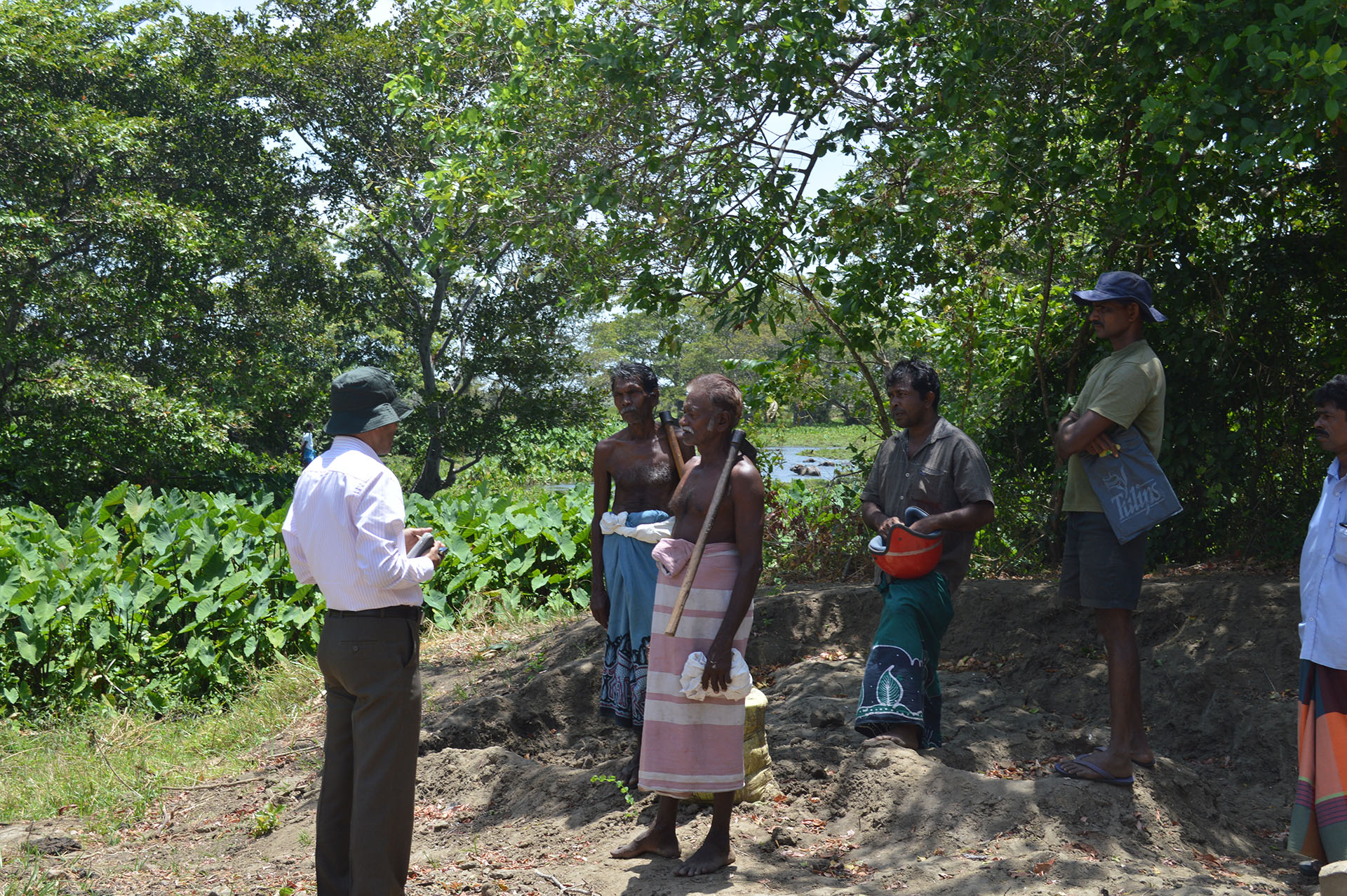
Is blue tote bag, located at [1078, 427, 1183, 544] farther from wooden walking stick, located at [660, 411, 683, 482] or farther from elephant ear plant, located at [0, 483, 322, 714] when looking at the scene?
elephant ear plant, located at [0, 483, 322, 714]

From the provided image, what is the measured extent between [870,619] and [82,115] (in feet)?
Answer: 37.0

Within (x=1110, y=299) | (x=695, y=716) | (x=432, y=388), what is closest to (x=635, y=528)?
(x=695, y=716)

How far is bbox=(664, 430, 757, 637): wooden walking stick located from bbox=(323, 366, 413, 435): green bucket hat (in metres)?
1.16

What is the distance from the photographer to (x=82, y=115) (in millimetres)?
12508

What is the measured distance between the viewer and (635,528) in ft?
15.2

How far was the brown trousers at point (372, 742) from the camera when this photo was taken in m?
3.45

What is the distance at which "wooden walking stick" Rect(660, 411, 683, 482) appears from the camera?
477cm

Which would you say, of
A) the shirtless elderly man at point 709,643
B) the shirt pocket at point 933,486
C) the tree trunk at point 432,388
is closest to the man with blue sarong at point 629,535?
the shirtless elderly man at point 709,643

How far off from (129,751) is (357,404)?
12.5 ft

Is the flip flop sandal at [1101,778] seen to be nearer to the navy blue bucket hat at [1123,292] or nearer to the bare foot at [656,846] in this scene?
the bare foot at [656,846]

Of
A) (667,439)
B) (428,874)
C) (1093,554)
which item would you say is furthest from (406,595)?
(1093,554)

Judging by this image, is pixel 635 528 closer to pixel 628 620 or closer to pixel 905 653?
pixel 628 620

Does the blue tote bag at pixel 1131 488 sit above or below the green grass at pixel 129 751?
above

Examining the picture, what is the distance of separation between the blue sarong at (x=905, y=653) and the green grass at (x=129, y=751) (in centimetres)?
364
